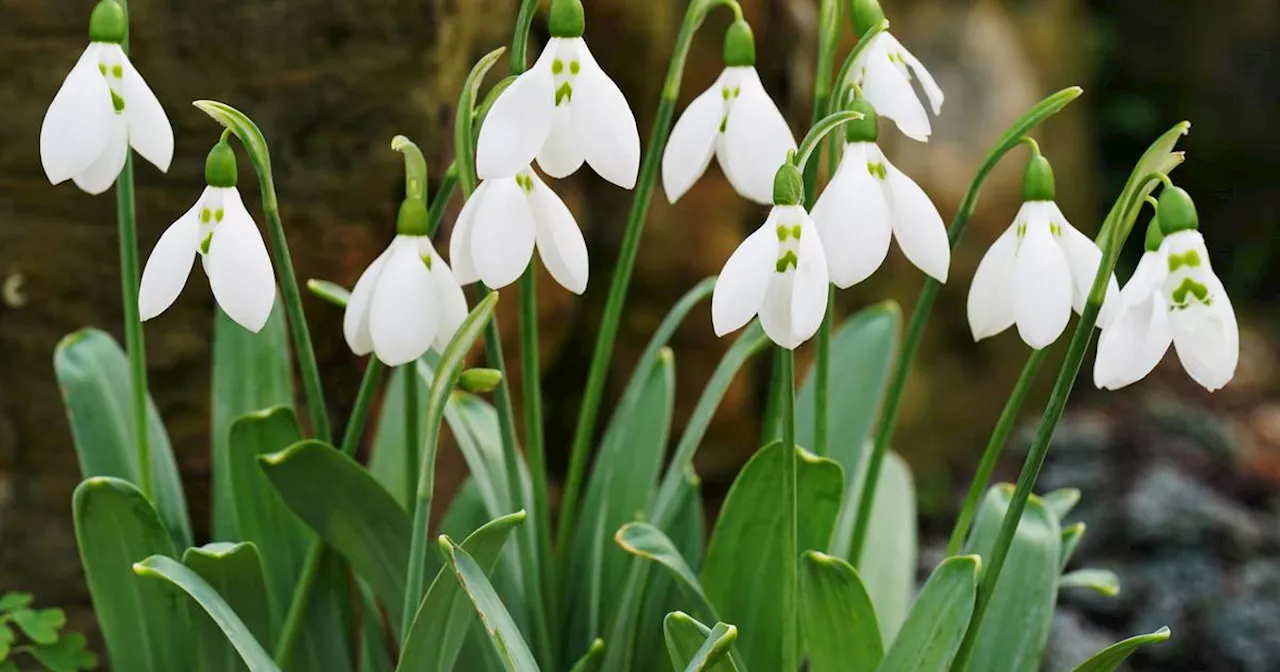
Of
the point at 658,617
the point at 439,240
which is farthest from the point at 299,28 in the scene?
the point at 658,617

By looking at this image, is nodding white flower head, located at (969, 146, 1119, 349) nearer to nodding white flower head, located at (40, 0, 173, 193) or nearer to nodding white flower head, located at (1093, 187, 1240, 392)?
nodding white flower head, located at (1093, 187, 1240, 392)

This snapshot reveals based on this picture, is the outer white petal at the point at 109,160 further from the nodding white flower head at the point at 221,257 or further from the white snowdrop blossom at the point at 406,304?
the white snowdrop blossom at the point at 406,304

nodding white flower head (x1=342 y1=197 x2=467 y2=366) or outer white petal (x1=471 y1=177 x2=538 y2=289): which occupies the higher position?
outer white petal (x1=471 y1=177 x2=538 y2=289)

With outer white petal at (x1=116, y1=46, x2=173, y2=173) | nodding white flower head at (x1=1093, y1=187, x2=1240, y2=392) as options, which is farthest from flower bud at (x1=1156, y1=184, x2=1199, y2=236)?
outer white petal at (x1=116, y1=46, x2=173, y2=173)

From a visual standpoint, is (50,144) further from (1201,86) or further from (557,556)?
(1201,86)

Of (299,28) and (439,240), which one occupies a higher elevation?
(299,28)

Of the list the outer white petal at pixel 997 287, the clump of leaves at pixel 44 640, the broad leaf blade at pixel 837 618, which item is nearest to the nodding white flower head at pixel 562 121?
the outer white petal at pixel 997 287
